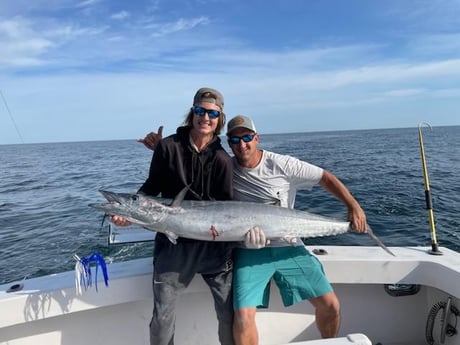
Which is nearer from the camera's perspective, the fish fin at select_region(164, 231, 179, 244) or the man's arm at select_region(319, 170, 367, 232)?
the fish fin at select_region(164, 231, 179, 244)

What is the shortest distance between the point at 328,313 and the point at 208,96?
70.7 inches

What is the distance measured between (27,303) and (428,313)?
3.11m

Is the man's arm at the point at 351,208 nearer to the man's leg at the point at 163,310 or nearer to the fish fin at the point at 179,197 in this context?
the fish fin at the point at 179,197

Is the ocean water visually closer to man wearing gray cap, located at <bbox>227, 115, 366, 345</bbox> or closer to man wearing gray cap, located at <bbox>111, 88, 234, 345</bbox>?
man wearing gray cap, located at <bbox>111, 88, 234, 345</bbox>

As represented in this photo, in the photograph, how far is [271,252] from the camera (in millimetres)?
2688

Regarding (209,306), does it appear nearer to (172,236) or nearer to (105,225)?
(172,236)

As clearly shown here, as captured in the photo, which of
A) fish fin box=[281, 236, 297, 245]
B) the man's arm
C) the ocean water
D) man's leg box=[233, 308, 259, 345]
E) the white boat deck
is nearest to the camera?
man's leg box=[233, 308, 259, 345]

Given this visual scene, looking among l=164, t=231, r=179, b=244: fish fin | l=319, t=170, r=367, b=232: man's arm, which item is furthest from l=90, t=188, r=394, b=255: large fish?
l=319, t=170, r=367, b=232: man's arm

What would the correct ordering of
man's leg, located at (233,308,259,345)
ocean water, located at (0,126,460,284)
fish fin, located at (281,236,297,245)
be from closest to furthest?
man's leg, located at (233,308,259,345) → fish fin, located at (281,236,297,245) → ocean water, located at (0,126,460,284)

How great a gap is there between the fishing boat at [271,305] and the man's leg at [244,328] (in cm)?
41

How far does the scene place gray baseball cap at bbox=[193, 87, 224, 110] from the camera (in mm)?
2509

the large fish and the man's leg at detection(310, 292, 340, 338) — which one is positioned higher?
the large fish

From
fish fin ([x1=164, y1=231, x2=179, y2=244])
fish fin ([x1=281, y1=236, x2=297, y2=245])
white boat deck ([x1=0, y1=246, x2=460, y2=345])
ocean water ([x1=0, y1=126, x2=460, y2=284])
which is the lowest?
ocean water ([x1=0, y1=126, x2=460, y2=284])

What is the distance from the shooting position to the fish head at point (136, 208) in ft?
8.02
